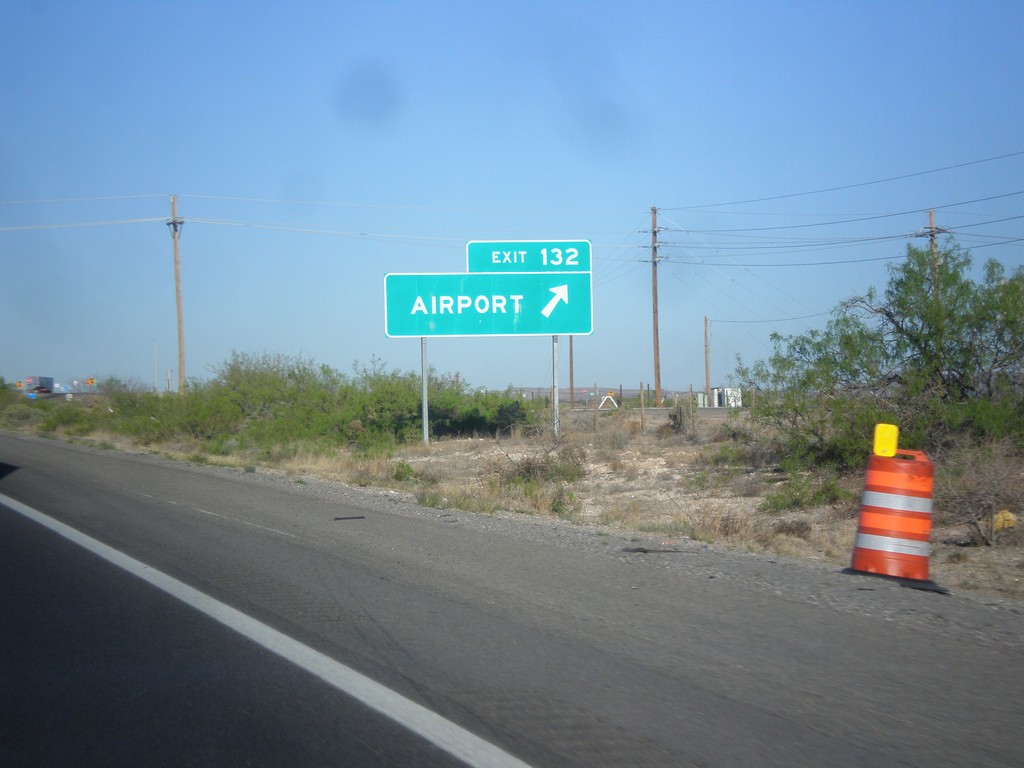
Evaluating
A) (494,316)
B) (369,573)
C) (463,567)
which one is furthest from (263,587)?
(494,316)

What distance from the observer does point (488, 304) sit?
2834 centimetres

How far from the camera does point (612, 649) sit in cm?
682

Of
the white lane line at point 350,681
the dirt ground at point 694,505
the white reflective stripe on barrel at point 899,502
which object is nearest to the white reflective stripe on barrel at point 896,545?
the white reflective stripe on barrel at point 899,502

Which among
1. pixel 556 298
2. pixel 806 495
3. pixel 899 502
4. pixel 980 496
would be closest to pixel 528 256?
pixel 556 298

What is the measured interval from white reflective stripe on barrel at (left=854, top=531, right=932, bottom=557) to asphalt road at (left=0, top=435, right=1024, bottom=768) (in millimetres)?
351

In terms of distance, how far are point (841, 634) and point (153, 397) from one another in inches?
1676

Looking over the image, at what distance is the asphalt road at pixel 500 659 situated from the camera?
5.03 meters

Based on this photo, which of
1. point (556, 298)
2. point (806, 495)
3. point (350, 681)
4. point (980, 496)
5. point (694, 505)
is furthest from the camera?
point (556, 298)

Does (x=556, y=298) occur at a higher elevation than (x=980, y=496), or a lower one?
higher

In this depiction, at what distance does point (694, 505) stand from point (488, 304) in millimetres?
11409

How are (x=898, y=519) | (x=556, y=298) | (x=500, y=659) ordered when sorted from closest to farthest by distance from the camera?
(x=500, y=659), (x=898, y=519), (x=556, y=298)

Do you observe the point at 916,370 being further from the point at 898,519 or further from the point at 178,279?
the point at 178,279

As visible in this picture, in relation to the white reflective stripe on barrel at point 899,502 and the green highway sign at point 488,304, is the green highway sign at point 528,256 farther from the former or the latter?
the white reflective stripe on barrel at point 899,502

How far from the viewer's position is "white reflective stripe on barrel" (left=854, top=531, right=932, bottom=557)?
30.2 ft
